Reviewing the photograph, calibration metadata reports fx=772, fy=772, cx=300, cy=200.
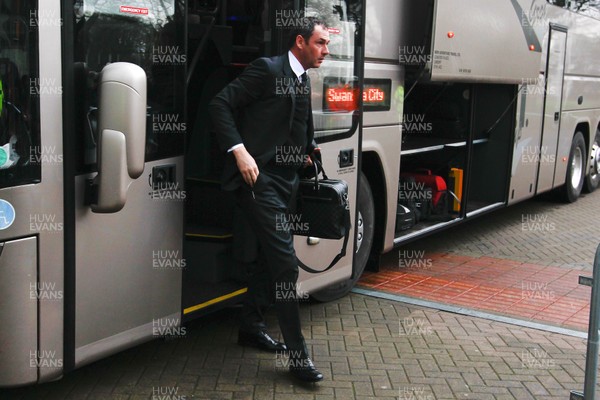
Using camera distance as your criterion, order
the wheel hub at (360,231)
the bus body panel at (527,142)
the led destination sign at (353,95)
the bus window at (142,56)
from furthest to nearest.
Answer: the bus body panel at (527,142) < the wheel hub at (360,231) < the led destination sign at (353,95) < the bus window at (142,56)

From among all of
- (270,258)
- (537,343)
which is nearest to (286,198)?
(270,258)

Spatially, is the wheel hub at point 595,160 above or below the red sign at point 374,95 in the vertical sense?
below

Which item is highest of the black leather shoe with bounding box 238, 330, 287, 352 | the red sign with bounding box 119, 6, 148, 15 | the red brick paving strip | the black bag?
the red sign with bounding box 119, 6, 148, 15

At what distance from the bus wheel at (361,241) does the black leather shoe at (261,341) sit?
101 centimetres

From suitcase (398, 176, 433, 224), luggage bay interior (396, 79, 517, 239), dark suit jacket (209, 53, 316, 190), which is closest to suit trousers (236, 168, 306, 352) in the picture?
dark suit jacket (209, 53, 316, 190)

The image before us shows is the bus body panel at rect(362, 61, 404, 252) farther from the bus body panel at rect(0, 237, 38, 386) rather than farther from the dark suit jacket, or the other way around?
the bus body panel at rect(0, 237, 38, 386)

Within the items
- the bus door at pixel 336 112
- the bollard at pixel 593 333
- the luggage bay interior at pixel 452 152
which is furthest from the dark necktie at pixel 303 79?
the luggage bay interior at pixel 452 152

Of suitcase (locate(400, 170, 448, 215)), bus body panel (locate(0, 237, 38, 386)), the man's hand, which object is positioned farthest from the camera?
suitcase (locate(400, 170, 448, 215))

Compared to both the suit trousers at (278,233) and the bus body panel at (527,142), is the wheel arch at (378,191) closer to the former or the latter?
the suit trousers at (278,233)

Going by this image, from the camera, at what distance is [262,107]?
449 centimetres

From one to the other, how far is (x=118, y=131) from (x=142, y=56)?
605mm

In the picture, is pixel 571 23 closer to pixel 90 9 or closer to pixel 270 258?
pixel 270 258

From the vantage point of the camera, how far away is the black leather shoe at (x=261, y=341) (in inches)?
199

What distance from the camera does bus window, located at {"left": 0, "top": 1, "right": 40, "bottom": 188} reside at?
11.1 ft
